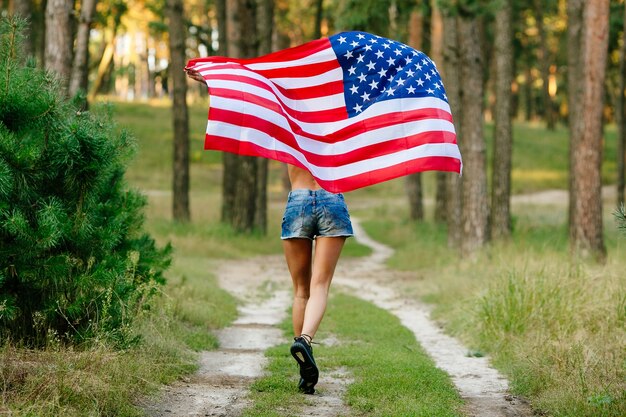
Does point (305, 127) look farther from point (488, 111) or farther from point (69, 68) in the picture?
point (488, 111)

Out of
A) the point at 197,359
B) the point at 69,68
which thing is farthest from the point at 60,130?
the point at 69,68

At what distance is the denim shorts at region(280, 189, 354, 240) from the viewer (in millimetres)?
6941

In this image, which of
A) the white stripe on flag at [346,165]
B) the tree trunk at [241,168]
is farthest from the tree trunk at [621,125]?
the white stripe on flag at [346,165]

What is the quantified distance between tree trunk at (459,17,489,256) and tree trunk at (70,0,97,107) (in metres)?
7.08

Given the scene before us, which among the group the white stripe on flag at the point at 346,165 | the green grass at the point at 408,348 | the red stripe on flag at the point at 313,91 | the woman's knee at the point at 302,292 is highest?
the red stripe on flag at the point at 313,91

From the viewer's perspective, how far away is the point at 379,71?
7.90 meters

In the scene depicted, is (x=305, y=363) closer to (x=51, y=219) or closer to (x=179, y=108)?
(x=51, y=219)

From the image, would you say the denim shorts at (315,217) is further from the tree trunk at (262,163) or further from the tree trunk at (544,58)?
the tree trunk at (544,58)

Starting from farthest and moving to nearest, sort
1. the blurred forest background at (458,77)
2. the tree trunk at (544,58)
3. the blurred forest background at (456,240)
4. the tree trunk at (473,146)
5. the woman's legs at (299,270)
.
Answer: the tree trunk at (544,58) → the tree trunk at (473,146) → the blurred forest background at (458,77) → the woman's legs at (299,270) → the blurred forest background at (456,240)

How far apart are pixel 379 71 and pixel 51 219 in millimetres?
3087

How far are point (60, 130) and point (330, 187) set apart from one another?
2.06 metres

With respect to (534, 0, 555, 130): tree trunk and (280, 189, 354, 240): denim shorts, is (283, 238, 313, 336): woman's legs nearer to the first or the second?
(280, 189, 354, 240): denim shorts

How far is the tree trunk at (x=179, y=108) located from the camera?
77.3 ft

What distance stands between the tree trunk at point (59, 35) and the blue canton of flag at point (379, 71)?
17.5 ft
